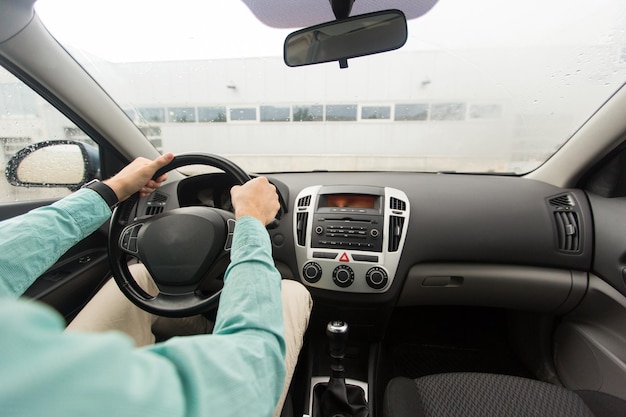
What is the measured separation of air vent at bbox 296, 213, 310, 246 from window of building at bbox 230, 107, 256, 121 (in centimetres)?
78

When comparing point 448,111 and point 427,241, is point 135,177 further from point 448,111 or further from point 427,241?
point 448,111

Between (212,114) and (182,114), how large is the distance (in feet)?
0.62

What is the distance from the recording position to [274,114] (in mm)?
2049

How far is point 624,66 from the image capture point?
1471 millimetres

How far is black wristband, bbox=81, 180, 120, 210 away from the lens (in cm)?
115

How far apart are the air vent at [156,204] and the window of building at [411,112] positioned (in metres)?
1.38

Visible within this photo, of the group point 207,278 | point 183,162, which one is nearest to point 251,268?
point 207,278

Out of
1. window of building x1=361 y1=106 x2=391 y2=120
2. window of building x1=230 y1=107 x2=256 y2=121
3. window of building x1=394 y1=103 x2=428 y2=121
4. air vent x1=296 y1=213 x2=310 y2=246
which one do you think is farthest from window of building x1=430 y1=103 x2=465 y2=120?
window of building x1=230 y1=107 x2=256 y2=121

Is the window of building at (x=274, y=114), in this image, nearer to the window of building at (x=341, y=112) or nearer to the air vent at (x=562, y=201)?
the window of building at (x=341, y=112)

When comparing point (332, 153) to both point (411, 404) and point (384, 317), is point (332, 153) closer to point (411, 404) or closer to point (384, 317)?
point (384, 317)

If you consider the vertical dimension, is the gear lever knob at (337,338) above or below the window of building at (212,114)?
below

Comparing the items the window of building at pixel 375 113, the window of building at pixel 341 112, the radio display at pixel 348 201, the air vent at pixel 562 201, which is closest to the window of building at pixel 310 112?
the window of building at pixel 341 112

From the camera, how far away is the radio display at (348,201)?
168 centimetres

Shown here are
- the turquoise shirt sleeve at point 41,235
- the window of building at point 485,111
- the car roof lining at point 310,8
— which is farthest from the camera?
the window of building at point 485,111
